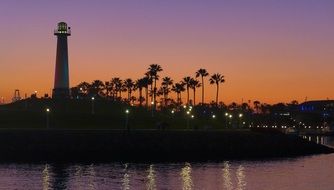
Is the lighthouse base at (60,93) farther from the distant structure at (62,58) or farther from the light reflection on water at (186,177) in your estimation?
the light reflection on water at (186,177)

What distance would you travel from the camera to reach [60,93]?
161500 mm

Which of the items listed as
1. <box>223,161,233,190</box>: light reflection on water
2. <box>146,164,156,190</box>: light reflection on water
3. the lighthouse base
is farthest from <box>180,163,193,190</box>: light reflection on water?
the lighthouse base

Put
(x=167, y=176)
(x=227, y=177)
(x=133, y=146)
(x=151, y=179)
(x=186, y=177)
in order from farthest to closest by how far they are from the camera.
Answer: (x=133, y=146), (x=227, y=177), (x=167, y=176), (x=186, y=177), (x=151, y=179)

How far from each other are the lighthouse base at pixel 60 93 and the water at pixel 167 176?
73.4 metres

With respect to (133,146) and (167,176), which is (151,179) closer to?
(167,176)

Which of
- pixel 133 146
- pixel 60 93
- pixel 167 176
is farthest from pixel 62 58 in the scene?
pixel 167 176

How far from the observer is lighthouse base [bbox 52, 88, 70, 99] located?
16025 cm

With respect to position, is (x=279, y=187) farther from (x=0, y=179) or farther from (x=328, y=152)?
(x=328, y=152)

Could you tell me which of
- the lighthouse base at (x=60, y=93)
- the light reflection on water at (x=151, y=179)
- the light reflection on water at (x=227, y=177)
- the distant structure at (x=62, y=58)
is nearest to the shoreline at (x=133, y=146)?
the light reflection on water at (x=227, y=177)

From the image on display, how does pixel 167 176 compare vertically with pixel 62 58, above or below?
below

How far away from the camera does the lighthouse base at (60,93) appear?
160250mm

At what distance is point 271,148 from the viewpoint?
399 feet

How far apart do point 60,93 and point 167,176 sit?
292 feet

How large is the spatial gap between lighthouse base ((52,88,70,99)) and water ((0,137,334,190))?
73367 millimetres
